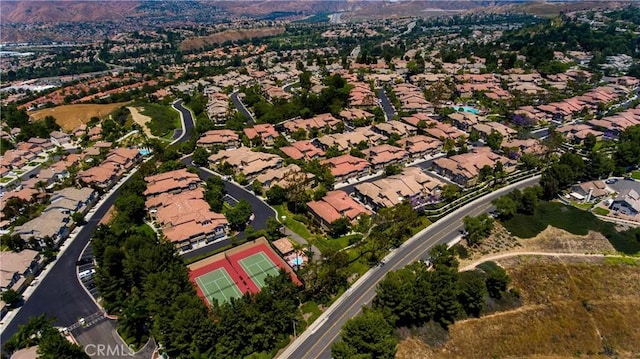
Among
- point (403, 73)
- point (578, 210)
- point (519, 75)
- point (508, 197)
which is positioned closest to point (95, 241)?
point (508, 197)

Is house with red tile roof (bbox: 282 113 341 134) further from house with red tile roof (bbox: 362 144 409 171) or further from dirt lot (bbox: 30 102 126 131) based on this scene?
dirt lot (bbox: 30 102 126 131)

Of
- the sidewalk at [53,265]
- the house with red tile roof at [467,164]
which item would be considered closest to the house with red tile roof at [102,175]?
the sidewalk at [53,265]

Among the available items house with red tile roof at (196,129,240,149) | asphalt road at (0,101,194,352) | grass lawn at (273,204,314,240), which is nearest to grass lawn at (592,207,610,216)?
grass lawn at (273,204,314,240)

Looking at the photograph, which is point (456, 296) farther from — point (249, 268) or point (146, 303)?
point (146, 303)

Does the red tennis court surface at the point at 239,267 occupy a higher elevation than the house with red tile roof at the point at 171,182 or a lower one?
lower

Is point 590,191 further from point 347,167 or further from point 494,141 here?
point 347,167

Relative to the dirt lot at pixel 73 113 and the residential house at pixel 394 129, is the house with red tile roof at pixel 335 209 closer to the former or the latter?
the residential house at pixel 394 129

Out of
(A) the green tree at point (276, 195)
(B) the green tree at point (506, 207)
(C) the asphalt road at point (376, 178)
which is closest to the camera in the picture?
(B) the green tree at point (506, 207)

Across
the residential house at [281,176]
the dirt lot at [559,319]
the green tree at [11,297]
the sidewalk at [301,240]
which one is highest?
the green tree at [11,297]
